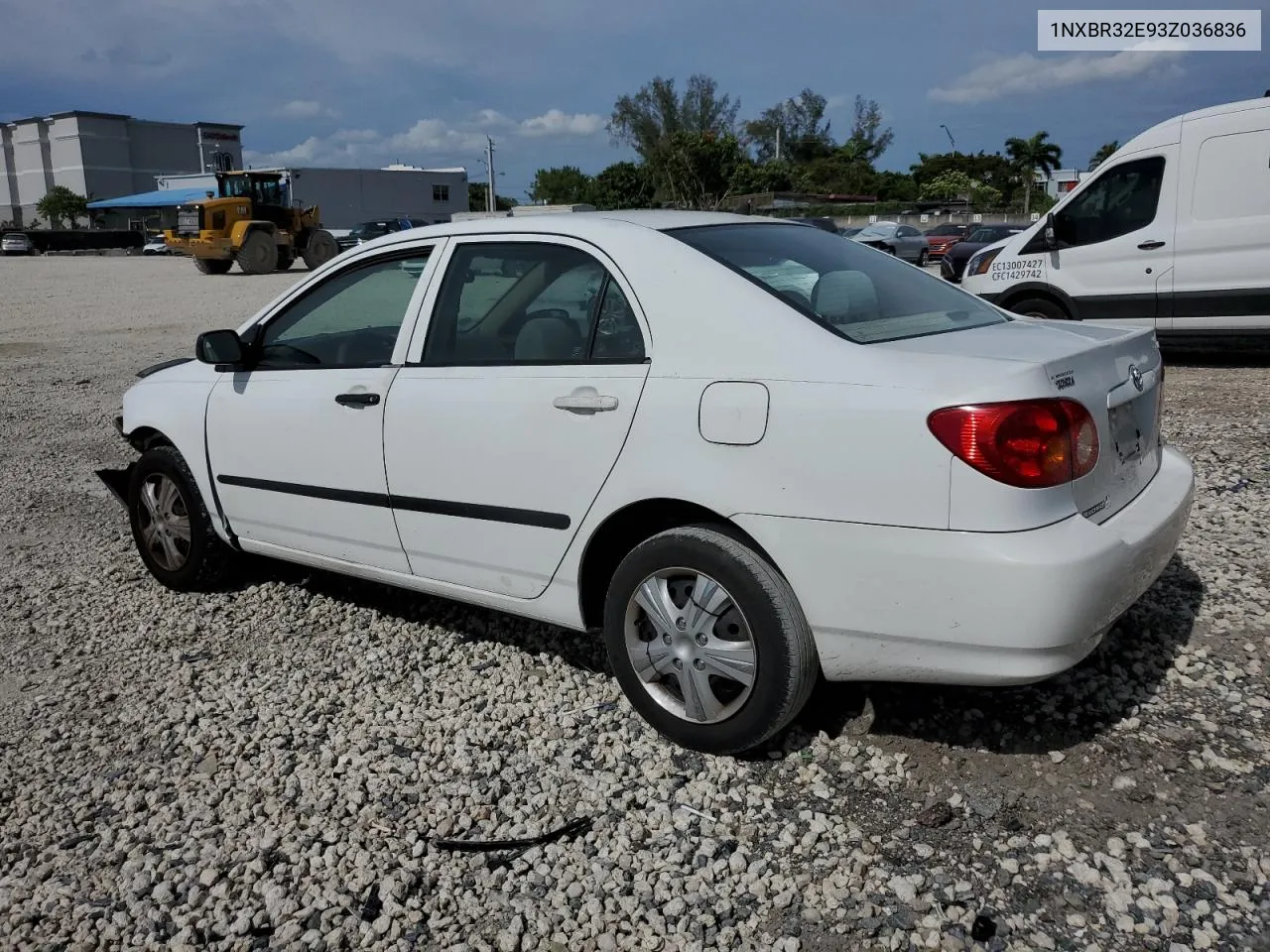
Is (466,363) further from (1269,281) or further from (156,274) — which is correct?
(156,274)

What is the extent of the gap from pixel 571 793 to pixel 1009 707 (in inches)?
56.5

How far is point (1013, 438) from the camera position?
261 cm

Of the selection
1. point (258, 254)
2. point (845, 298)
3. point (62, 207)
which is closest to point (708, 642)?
point (845, 298)

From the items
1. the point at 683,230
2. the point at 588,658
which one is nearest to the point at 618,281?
the point at 683,230

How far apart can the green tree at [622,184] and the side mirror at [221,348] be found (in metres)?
67.5

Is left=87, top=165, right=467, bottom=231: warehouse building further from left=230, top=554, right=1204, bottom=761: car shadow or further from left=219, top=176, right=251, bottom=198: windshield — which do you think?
left=230, top=554, right=1204, bottom=761: car shadow

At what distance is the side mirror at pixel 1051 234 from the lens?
369 inches

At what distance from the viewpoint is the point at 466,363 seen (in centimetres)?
359

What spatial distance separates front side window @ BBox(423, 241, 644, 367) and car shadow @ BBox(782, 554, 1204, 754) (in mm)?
1336

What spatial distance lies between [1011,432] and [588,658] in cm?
195

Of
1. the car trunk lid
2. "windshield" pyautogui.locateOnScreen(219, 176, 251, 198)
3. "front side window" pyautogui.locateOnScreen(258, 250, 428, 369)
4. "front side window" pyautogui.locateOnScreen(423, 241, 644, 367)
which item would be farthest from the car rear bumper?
"windshield" pyautogui.locateOnScreen(219, 176, 251, 198)

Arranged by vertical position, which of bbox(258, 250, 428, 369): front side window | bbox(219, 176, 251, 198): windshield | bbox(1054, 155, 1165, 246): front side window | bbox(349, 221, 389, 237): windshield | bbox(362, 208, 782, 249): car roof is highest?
bbox(219, 176, 251, 198): windshield

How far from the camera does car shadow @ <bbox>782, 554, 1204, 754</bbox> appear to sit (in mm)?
3236

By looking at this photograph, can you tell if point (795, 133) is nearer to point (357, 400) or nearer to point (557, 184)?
point (557, 184)
